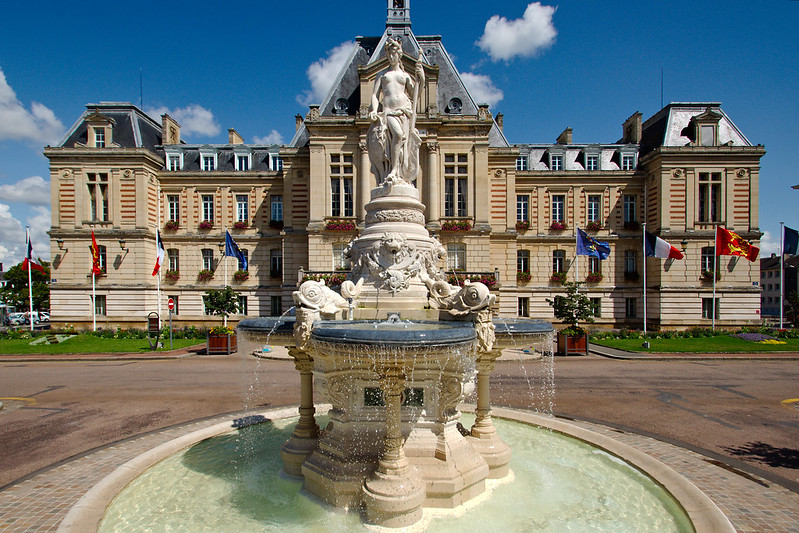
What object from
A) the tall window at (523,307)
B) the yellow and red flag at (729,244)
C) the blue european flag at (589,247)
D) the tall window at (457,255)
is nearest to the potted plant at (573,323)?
the blue european flag at (589,247)

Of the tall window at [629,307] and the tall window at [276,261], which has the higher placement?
the tall window at [276,261]

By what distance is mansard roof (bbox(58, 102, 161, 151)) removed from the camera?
35.2 metres

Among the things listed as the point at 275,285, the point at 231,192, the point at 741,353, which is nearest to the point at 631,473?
the point at 741,353

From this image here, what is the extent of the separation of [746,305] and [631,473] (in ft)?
116

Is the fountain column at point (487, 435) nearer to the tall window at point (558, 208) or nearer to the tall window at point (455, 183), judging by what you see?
the tall window at point (455, 183)

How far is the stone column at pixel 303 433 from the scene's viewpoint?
24.6 feet

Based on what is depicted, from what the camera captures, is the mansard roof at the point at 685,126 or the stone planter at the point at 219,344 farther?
the mansard roof at the point at 685,126

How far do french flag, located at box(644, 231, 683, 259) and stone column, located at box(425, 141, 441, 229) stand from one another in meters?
15.6

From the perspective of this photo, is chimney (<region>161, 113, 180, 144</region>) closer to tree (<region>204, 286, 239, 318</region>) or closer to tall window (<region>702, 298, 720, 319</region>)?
tree (<region>204, 286, 239, 318</region>)

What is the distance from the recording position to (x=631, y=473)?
7375 mm

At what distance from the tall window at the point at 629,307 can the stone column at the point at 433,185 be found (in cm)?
1916

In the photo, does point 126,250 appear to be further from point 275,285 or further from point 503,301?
point 503,301

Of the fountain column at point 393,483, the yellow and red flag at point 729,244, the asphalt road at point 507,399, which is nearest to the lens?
the fountain column at point 393,483

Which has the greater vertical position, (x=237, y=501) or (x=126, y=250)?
(x=126, y=250)
